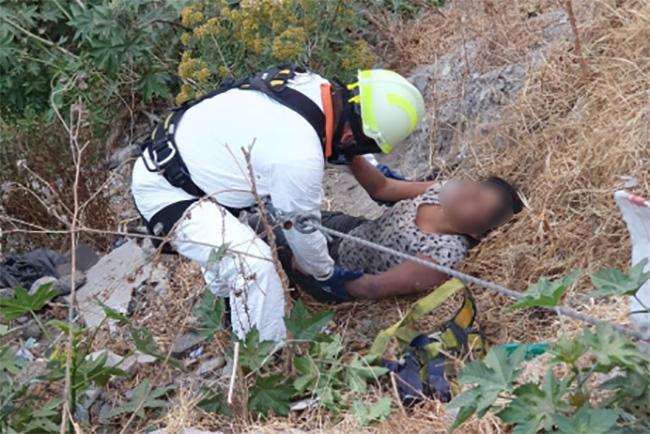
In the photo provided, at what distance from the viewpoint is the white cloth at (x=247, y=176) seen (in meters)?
3.85

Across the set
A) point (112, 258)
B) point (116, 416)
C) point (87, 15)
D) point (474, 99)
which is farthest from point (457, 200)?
point (87, 15)

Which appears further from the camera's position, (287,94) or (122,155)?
(122,155)

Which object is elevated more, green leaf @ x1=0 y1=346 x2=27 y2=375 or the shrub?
the shrub

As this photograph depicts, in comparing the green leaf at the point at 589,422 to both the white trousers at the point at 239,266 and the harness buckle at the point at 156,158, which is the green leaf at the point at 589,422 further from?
the harness buckle at the point at 156,158

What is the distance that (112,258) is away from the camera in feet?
19.4

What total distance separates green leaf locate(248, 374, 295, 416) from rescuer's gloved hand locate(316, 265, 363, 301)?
74 cm

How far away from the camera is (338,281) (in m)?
4.35

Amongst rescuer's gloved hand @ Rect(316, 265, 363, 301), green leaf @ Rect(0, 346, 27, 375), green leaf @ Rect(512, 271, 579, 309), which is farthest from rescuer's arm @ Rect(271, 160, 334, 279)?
green leaf @ Rect(512, 271, 579, 309)

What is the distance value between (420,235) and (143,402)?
1263mm

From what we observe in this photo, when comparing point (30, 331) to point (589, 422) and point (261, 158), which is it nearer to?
point (261, 158)

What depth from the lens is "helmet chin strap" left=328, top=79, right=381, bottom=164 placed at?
159 inches

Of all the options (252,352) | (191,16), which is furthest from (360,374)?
(191,16)

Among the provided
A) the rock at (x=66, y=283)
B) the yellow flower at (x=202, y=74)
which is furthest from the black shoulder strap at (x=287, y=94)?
the rock at (x=66, y=283)

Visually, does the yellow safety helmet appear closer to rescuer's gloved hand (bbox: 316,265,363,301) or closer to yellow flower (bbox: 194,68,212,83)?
rescuer's gloved hand (bbox: 316,265,363,301)
